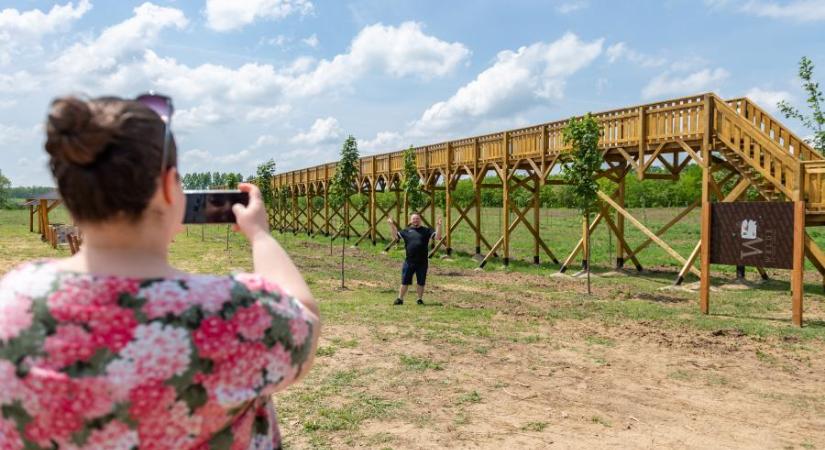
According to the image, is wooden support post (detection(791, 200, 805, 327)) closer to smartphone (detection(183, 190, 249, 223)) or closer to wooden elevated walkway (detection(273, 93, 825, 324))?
wooden elevated walkway (detection(273, 93, 825, 324))

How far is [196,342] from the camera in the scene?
1115 mm

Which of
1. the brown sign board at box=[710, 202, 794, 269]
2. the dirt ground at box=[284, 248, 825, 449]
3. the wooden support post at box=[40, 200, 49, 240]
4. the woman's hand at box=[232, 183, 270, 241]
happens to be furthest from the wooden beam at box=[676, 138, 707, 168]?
the wooden support post at box=[40, 200, 49, 240]

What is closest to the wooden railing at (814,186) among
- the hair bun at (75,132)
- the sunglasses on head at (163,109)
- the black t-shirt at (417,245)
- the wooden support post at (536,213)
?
the black t-shirt at (417,245)

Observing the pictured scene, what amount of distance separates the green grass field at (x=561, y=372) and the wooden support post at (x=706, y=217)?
0.45 metres

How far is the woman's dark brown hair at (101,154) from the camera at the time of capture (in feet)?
3.57

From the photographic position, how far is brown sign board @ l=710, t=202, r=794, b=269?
9.57 meters

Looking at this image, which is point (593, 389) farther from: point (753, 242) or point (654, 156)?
point (654, 156)

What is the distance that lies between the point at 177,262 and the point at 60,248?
9.47 metres

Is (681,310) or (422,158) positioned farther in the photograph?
(422,158)

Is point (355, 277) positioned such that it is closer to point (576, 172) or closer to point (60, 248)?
point (576, 172)

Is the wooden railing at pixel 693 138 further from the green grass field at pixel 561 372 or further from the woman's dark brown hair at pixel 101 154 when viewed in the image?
the woman's dark brown hair at pixel 101 154

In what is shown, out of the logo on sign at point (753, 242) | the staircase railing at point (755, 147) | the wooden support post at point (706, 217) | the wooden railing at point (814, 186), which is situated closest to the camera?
the logo on sign at point (753, 242)

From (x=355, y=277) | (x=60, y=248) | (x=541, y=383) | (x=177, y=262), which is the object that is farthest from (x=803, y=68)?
(x=60, y=248)

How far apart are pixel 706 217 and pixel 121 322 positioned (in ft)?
36.0
